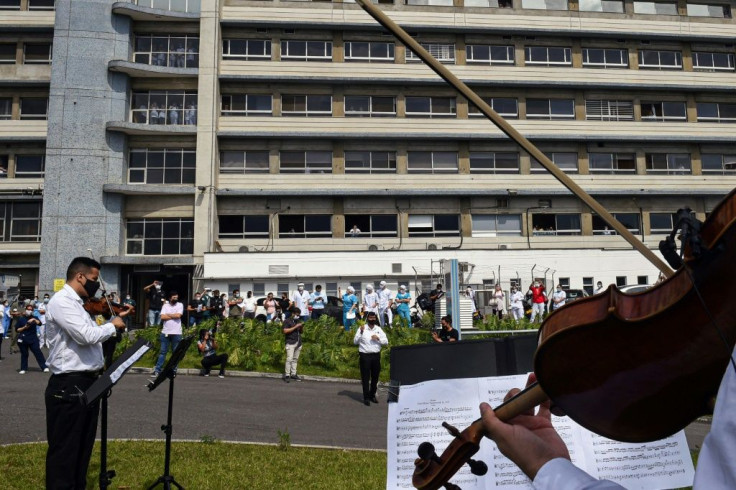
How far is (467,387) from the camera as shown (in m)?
3.57

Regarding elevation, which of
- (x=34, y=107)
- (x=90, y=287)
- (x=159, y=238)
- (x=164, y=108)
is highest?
(x=34, y=107)

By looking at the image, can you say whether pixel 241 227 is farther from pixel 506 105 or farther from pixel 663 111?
pixel 663 111

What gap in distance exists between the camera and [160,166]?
123 feet

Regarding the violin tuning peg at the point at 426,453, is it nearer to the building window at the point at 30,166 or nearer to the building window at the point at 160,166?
the building window at the point at 160,166

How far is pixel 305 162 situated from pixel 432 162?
26.7ft

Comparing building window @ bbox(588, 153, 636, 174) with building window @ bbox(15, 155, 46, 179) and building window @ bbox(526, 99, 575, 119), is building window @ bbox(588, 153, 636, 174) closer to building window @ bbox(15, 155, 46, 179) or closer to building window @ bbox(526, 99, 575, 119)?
building window @ bbox(526, 99, 575, 119)

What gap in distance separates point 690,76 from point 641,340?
4698cm

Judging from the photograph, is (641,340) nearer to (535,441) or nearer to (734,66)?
(535,441)

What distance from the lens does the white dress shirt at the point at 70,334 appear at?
5.57 m

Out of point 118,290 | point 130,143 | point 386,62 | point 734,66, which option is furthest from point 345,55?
point 734,66

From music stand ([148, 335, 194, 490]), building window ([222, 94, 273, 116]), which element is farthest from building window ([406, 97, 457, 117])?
music stand ([148, 335, 194, 490])

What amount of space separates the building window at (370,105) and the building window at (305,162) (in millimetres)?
3376

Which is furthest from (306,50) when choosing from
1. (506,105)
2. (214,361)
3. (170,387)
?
(170,387)

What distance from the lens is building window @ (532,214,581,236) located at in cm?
3969
